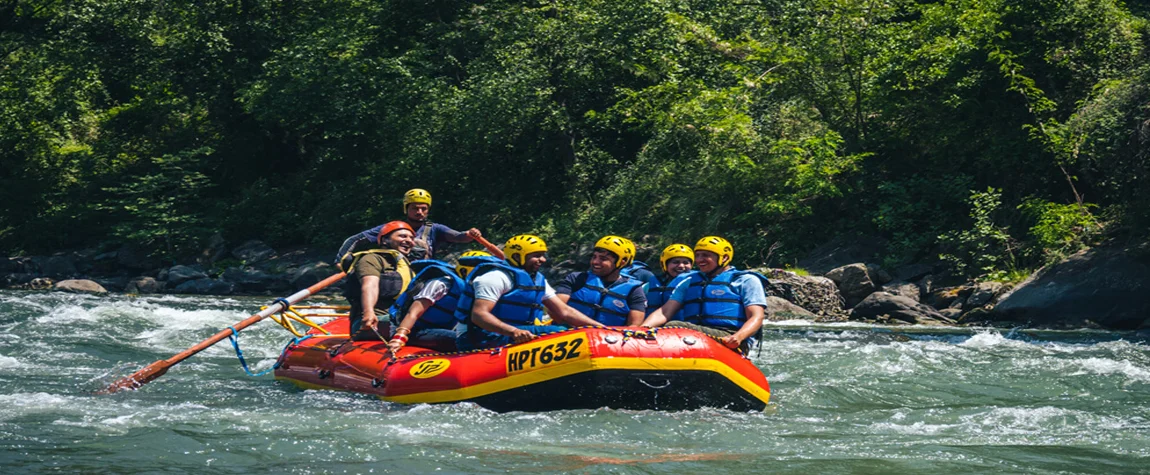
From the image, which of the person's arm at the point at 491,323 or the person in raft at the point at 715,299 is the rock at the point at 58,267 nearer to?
the person's arm at the point at 491,323

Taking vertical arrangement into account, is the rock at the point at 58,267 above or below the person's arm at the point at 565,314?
below

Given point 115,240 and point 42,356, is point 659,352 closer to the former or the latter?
point 42,356

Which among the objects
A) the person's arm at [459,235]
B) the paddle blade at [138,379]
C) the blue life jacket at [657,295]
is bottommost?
the paddle blade at [138,379]

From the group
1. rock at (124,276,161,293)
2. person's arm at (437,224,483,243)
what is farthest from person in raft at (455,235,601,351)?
rock at (124,276,161,293)

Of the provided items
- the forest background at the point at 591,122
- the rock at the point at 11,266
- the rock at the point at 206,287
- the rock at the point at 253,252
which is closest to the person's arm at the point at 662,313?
the forest background at the point at 591,122

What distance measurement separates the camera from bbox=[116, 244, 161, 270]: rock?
84.3 ft

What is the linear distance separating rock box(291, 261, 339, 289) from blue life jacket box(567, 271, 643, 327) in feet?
49.9

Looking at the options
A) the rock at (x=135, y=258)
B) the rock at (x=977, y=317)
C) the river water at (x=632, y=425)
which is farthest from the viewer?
the rock at (x=135, y=258)

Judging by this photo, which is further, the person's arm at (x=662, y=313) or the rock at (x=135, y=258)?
the rock at (x=135, y=258)

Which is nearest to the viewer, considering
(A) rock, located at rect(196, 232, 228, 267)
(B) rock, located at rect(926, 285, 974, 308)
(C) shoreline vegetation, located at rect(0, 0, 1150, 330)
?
(B) rock, located at rect(926, 285, 974, 308)

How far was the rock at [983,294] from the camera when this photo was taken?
47.2 feet

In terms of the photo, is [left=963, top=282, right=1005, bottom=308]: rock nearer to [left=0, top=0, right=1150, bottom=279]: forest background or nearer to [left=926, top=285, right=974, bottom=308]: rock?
[left=926, top=285, right=974, bottom=308]: rock

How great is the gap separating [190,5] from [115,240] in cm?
582

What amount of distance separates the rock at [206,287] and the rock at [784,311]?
11.6 meters
